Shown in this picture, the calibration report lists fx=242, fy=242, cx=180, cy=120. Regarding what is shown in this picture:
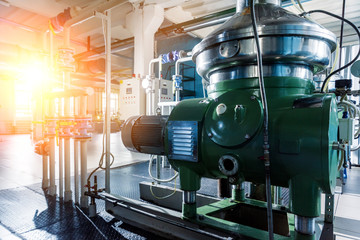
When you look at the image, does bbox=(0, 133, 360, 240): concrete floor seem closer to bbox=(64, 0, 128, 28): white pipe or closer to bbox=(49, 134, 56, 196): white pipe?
bbox=(49, 134, 56, 196): white pipe

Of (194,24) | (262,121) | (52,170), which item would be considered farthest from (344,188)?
(194,24)

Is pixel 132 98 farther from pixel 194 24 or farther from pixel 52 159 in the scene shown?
pixel 52 159

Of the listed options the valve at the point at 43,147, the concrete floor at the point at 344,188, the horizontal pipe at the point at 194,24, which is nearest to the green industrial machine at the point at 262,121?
the concrete floor at the point at 344,188

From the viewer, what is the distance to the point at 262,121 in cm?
80

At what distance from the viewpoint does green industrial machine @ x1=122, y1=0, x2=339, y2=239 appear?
0.74 metres

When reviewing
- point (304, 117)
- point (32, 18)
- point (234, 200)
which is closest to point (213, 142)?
point (304, 117)

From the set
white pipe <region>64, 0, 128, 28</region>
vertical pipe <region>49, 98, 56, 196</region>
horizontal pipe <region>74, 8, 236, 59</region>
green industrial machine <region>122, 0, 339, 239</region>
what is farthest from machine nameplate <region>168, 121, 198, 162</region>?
horizontal pipe <region>74, 8, 236, 59</region>

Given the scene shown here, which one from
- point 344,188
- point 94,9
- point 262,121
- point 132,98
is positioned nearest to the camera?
point 262,121

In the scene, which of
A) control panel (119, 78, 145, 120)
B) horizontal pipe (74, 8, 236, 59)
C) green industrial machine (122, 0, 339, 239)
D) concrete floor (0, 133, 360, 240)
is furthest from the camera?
control panel (119, 78, 145, 120)

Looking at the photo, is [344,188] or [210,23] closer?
[344,188]

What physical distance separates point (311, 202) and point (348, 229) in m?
1.07

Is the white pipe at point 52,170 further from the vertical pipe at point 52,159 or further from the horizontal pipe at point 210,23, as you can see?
the horizontal pipe at point 210,23

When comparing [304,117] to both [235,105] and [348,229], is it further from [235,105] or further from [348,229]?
[348,229]

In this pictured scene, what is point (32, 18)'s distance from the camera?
507 cm
